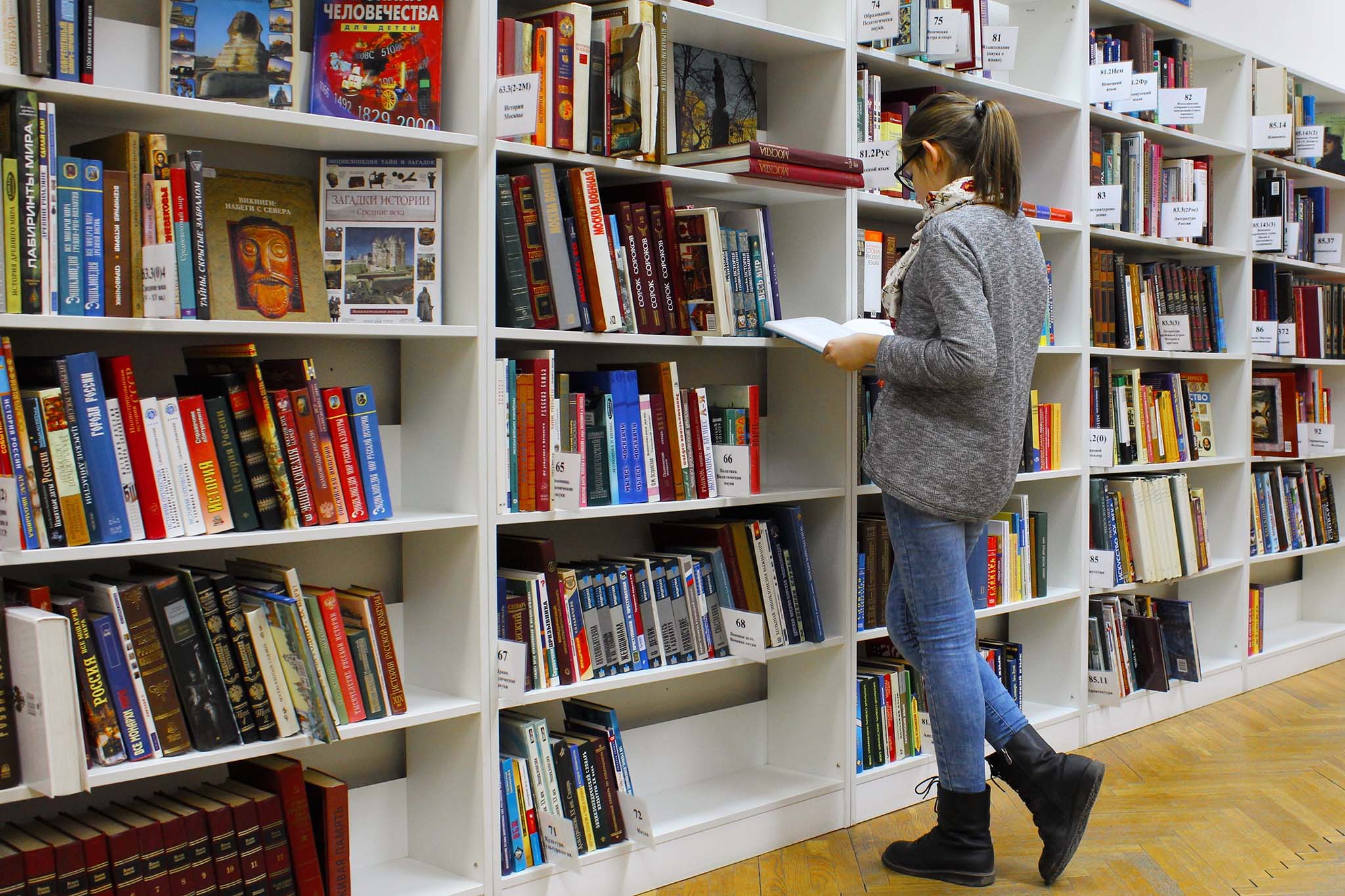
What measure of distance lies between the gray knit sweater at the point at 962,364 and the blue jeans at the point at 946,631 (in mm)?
55

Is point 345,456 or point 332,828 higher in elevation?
point 345,456

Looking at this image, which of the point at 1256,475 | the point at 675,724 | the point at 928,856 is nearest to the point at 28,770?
the point at 675,724

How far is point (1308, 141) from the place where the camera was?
4.27 metres

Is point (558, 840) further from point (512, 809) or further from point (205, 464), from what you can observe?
point (205, 464)

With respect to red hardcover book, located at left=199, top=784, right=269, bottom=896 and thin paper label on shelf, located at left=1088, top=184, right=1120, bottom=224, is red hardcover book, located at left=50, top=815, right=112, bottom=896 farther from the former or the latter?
thin paper label on shelf, located at left=1088, top=184, right=1120, bottom=224

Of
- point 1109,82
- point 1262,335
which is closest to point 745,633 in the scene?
point 1109,82

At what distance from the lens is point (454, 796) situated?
2.21 meters

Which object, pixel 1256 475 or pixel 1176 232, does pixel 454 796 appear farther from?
pixel 1256 475

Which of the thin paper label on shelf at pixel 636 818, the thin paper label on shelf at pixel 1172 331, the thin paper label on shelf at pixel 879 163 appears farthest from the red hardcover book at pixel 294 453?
the thin paper label on shelf at pixel 1172 331

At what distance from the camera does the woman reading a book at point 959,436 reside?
227cm

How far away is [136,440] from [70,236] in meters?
0.29

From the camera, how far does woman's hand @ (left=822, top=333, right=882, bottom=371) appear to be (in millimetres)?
2385

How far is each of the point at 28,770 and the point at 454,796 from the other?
2.51 ft

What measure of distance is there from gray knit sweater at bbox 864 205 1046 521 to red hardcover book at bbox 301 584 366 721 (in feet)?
3.49
